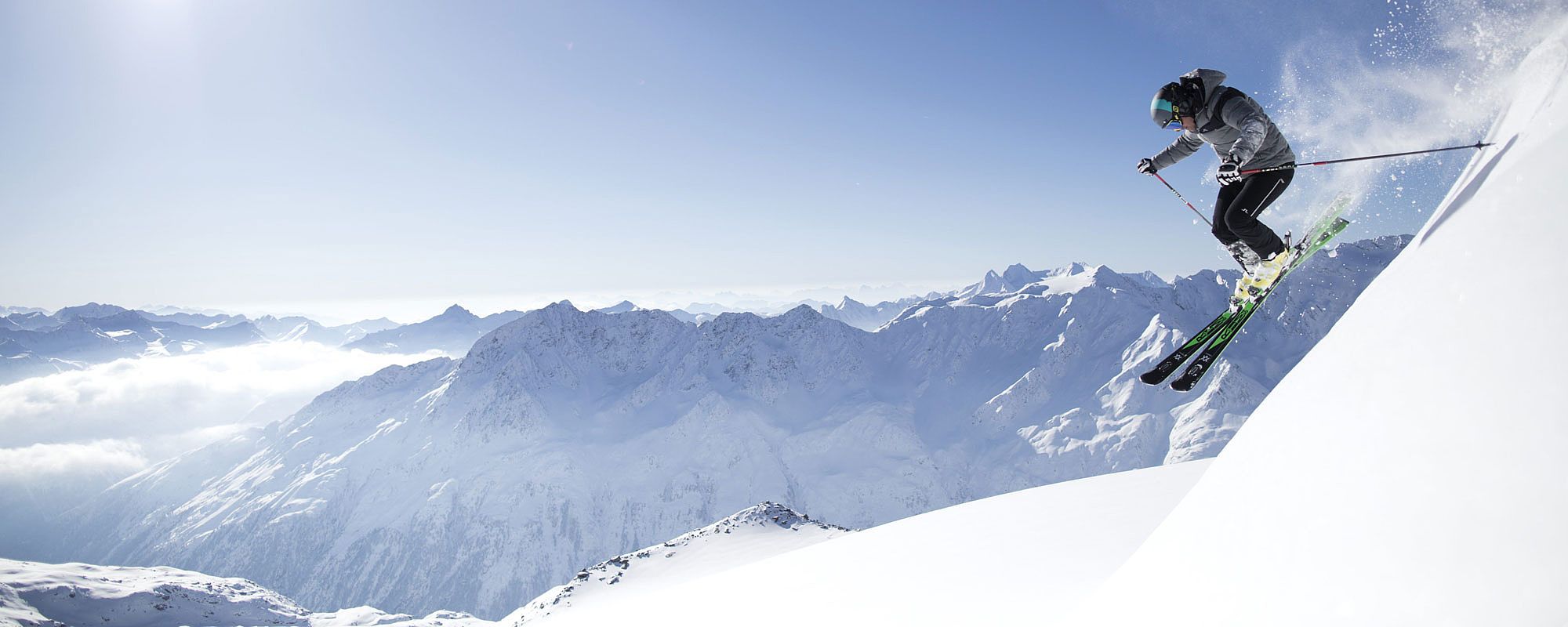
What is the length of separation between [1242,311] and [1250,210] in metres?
2.88

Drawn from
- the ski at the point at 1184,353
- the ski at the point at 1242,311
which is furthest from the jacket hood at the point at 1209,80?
the ski at the point at 1184,353

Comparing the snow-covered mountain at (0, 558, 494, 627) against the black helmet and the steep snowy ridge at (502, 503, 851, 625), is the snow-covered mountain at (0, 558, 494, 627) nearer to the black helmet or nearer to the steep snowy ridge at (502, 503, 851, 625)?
the steep snowy ridge at (502, 503, 851, 625)

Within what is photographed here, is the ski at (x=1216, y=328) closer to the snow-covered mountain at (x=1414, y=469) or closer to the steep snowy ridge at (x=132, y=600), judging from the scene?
the snow-covered mountain at (x=1414, y=469)

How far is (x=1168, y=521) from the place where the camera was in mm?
4348

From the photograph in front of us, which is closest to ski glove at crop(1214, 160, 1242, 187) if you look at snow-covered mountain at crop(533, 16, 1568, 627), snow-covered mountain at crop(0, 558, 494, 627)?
snow-covered mountain at crop(533, 16, 1568, 627)

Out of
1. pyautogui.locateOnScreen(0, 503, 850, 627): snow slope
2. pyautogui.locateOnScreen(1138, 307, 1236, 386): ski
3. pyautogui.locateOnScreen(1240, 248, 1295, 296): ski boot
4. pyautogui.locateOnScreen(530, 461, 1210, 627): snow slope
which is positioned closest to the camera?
pyautogui.locateOnScreen(530, 461, 1210, 627): snow slope

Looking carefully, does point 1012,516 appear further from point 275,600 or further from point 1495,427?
point 275,600

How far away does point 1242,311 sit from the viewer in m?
11.6

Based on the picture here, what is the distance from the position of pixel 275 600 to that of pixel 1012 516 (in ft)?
555

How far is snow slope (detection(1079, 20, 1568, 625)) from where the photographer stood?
1.89 meters

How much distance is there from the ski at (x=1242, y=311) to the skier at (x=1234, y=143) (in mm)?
607

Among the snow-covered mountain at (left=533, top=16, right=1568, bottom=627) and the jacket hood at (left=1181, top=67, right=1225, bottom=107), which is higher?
the jacket hood at (left=1181, top=67, right=1225, bottom=107)

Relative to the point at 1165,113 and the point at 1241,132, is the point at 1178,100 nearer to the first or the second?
the point at 1165,113

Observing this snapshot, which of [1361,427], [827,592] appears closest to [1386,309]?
[1361,427]
